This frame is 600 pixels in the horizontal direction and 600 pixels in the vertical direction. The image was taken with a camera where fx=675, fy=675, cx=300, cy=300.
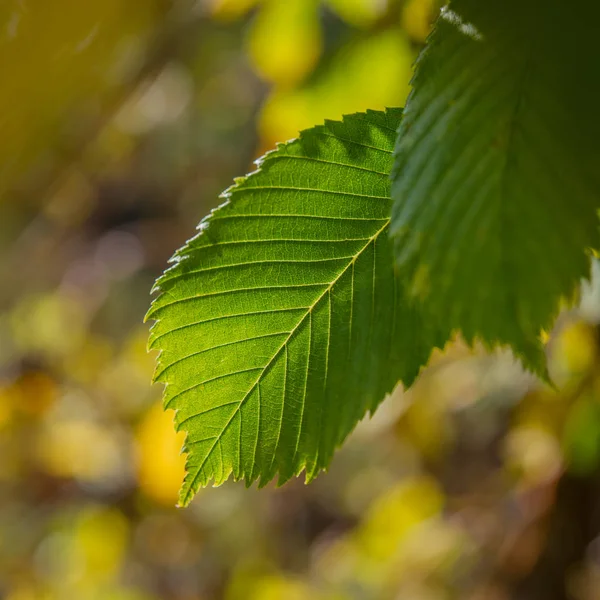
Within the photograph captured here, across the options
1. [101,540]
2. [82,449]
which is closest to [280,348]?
[82,449]

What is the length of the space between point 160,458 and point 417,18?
6.85 feet

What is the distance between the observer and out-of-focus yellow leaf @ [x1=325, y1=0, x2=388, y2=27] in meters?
1.21

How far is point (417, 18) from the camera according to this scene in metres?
1.03

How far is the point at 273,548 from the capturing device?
3727mm

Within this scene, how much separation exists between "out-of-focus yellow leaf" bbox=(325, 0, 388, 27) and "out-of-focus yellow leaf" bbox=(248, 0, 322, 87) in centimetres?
11

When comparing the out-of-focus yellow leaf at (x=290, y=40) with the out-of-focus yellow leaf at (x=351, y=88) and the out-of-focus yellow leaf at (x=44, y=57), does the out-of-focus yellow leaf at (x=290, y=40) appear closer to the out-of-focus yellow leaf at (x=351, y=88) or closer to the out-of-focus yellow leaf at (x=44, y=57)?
the out-of-focus yellow leaf at (x=351, y=88)

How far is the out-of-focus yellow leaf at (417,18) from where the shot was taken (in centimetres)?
95

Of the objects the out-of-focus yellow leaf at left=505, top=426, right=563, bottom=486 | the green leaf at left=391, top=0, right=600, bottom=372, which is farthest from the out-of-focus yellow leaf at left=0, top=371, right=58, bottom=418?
the green leaf at left=391, top=0, right=600, bottom=372

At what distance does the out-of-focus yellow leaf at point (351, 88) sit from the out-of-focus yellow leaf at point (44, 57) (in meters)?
0.38

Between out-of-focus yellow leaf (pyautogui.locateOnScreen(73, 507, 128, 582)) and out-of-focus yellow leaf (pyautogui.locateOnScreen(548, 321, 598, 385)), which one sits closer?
out-of-focus yellow leaf (pyautogui.locateOnScreen(548, 321, 598, 385))

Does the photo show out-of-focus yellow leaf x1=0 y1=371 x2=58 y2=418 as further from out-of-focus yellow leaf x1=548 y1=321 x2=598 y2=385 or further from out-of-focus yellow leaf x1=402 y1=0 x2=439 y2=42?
out-of-focus yellow leaf x1=402 y1=0 x2=439 y2=42

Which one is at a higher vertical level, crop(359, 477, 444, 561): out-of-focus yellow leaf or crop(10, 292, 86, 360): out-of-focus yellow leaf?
crop(10, 292, 86, 360): out-of-focus yellow leaf

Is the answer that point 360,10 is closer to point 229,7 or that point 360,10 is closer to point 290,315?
point 229,7

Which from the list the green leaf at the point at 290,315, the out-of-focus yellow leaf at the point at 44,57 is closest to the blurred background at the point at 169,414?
the out-of-focus yellow leaf at the point at 44,57
